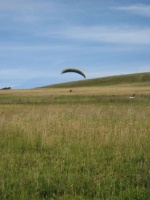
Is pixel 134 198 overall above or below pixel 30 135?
below

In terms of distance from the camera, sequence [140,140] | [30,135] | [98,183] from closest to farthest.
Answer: [98,183], [140,140], [30,135]

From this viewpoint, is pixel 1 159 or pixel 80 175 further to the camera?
pixel 1 159

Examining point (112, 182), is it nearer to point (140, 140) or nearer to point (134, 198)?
point (134, 198)

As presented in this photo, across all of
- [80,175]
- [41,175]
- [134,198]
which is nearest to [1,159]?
[41,175]

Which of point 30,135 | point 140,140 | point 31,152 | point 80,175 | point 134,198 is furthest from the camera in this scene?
point 30,135

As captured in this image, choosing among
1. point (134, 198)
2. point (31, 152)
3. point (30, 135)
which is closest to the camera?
point (134, 198)

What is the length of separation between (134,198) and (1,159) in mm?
3813

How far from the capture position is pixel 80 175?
306 inches

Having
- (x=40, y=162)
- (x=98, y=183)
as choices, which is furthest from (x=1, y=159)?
(x=98, y=183)

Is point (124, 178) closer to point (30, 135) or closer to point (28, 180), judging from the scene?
point (28, 180)

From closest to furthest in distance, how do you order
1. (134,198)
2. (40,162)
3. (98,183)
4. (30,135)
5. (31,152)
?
(134,198), (98,183), (40,162), (31,152), (30,135)

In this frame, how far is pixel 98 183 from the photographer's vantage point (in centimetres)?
721

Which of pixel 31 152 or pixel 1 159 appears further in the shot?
pixel 31 152

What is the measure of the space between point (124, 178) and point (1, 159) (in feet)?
10.4
